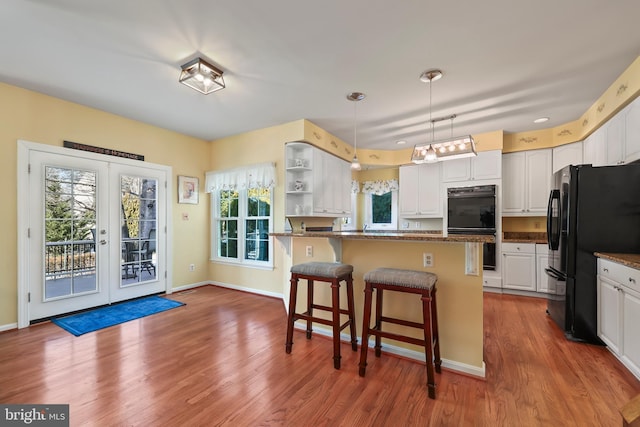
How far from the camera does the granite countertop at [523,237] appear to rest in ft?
13.6

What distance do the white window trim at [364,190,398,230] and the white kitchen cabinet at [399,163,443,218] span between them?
0.57 meters

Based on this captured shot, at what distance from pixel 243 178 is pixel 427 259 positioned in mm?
3123

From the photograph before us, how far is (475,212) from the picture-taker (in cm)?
436

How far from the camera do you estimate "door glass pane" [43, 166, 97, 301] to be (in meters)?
3.15

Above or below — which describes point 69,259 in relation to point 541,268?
above

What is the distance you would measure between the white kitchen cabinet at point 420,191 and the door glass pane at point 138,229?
14.3 ft

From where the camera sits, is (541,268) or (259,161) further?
(259,161)

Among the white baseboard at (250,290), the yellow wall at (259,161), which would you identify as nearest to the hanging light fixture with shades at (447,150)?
the yellow wall at (259,161)

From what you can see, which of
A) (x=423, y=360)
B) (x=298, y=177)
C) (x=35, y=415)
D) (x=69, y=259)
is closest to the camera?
(x=35, y=415)

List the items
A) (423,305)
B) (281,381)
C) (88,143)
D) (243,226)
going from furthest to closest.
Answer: (243,226) < (88,143) < (281,381) < (423,305)

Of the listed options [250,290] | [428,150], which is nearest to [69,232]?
[250,290]

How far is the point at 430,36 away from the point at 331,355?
2.76m

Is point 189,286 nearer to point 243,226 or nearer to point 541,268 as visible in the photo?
point 243,226

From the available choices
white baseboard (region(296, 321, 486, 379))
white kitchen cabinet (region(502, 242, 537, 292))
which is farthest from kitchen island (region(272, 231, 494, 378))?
white kitchen cabinet (region(502, 242, 537, 292))
